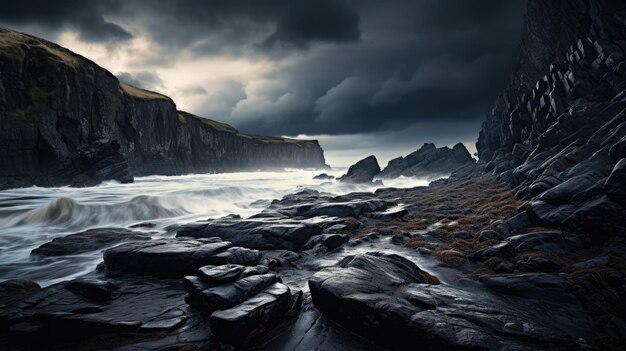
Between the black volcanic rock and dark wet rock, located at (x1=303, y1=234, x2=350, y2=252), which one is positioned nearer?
dark wet rock, located at (x1=303, y1=234, x2=350, y2=252)

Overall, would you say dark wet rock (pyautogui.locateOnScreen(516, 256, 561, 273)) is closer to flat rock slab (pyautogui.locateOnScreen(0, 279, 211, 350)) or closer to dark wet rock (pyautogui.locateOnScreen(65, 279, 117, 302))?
flat rock slab (pyautogui.locateOnScreen(0, 279, 211, 350))

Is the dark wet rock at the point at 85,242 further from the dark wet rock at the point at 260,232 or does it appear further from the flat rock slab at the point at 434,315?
the flat rock slab at the point at 434,315

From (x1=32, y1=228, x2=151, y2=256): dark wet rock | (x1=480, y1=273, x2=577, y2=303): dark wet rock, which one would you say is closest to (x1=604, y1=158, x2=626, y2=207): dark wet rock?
(x1=480, y1=273, x2=577, y2=303): dark wet rock

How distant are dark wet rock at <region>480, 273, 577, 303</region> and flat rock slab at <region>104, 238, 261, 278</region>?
9.35m

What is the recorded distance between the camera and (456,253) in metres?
13.1

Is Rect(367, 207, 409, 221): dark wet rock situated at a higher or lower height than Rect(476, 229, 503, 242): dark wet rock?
higher

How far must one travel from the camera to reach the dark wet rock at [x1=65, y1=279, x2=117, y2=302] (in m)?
8.93

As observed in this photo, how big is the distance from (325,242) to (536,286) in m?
9.38

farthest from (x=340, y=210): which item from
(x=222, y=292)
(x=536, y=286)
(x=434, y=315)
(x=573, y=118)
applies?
(x=573, y=118)

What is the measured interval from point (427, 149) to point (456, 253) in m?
112

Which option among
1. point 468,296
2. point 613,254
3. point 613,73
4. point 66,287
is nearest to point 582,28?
point 613,73

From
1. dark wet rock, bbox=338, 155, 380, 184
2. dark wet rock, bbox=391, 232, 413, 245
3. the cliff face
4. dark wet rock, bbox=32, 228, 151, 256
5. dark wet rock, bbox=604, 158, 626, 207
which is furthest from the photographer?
dark wet rock, bbox=338, 155, 380, 184

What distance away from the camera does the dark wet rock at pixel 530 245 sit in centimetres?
1151

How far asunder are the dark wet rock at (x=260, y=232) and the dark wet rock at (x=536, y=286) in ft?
31.4
